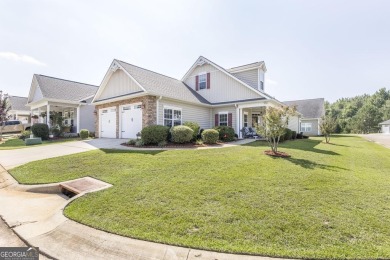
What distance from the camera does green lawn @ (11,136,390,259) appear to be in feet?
9.70

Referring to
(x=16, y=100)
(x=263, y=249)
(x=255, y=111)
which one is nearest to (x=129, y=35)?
(x=263, y=249)

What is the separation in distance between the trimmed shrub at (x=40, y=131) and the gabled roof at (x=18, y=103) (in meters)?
17.7

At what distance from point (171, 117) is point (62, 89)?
15783 mm

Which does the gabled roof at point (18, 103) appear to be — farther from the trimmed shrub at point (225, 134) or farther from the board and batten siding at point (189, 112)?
the trimmed shrub at point (225, 134)

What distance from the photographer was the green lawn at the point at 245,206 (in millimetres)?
2957

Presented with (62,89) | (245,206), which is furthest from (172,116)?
(62,89)

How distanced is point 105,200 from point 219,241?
288 centimetres

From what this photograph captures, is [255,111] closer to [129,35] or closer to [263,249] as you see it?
[129,35]

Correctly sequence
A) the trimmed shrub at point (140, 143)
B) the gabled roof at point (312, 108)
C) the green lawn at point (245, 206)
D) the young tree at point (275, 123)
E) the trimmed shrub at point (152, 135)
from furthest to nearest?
1. the gabled roof at point (312, 108)
2. the trimmed shrub at point (152, 135)
3. the trimmed shrub at point (140, 143)
4. the young tree at point (275, 123)
5. the green lawn at point (245, 206)

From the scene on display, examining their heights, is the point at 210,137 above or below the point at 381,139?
above

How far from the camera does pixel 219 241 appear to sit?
117 inches

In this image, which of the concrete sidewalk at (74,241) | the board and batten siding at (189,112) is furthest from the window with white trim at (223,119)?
the concrete sidewalk at (74,241)

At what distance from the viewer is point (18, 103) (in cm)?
3219

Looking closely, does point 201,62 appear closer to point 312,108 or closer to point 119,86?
point 119,86
